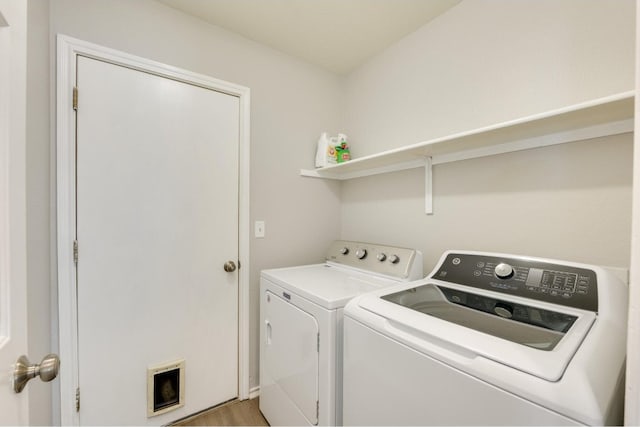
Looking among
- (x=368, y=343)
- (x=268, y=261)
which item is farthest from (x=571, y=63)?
(x=268, y=261)

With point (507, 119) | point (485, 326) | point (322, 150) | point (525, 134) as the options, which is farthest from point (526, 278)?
point (322, 150)

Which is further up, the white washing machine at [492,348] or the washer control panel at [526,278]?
the washer control panel at [526,278]

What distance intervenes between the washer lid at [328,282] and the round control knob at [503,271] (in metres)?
0.48

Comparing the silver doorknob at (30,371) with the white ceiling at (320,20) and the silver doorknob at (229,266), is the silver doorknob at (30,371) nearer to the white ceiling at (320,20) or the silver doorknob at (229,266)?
the silver doorknob at (229,266)

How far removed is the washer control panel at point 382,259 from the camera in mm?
1471

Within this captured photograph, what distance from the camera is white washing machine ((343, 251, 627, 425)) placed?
0.58 meters

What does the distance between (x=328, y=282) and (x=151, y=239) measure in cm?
109

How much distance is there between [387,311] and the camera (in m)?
0.97

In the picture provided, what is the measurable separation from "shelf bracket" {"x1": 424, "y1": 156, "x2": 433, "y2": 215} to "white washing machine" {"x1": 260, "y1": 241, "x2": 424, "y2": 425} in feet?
1.17

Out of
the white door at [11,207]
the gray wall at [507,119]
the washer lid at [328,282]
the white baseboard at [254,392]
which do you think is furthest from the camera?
the white baseboard at [254,392]

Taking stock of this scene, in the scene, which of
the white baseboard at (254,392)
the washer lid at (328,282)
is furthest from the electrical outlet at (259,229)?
the white baseboard at (254,392)

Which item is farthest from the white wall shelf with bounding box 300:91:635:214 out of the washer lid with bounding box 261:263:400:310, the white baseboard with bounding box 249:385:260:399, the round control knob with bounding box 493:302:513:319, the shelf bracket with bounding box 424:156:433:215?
the white baseboard with bounding box 249:385:260:399

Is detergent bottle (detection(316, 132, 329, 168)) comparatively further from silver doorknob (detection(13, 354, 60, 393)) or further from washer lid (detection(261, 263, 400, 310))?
silver doorknob (detection(13, 354, 60, 393))

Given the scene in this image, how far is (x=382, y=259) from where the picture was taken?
160cm
